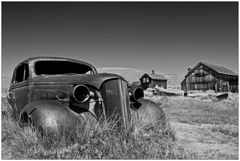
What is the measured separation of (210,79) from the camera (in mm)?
40812

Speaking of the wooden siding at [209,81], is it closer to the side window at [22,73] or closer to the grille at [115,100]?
the side window at [22,73]

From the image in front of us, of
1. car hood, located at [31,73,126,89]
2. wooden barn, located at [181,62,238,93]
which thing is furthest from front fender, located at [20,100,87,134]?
wooden barn, located at [181,62,238,93]

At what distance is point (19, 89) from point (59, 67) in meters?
1.09

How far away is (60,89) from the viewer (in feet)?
14.4

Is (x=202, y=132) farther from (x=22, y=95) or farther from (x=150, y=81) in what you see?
(x=150, y=81)

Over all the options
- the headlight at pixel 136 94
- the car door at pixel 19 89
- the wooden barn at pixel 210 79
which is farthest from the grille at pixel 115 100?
the wooden barn at pixel 210 79

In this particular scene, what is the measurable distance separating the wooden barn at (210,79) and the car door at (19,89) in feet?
128

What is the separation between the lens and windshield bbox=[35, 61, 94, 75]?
5.64 meters

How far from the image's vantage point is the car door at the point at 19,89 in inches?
200

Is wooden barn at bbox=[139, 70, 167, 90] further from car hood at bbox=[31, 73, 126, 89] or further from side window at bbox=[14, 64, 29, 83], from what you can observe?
car hood at bbox=[31, 73, 126, 89]

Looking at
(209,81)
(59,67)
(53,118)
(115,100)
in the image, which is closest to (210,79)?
(209,81)

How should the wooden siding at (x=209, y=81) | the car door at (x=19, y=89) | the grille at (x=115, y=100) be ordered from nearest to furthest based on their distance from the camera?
the grille at (x=115, y=100) < the car door at (x=19, y=89) < the wooden siding at (x=209, y=81)

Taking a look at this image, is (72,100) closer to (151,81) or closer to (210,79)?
(210,79)

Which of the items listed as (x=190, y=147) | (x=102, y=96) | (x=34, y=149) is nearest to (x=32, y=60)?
(x=102, y=96)
